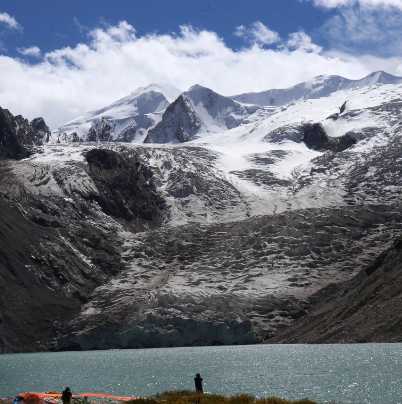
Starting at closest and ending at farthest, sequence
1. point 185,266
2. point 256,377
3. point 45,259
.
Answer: point 256,377
point 45,259
point 185,266

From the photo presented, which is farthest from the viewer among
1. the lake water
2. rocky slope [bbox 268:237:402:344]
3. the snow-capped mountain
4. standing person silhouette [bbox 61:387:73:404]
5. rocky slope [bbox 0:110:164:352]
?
the snow-capped mountain

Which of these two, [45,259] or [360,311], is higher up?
[45,259]

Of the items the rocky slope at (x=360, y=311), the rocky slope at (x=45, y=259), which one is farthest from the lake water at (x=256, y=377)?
the rocky slope at (x=45, y=259)

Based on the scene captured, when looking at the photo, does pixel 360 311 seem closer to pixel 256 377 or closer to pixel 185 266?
pixel 256 377

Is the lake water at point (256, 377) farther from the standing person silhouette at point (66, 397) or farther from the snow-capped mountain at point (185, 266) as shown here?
the snow-capped mountain at point (185, 266)

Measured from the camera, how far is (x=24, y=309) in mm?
135125

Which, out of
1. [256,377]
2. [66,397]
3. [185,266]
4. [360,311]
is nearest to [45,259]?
[185,266]

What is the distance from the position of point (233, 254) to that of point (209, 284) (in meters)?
18.3

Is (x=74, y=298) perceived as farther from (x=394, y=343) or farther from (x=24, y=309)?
(x=394, y=343)

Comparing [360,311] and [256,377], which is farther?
[360,311]

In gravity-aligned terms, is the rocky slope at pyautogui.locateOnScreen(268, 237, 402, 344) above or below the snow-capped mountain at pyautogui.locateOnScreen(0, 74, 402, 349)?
below

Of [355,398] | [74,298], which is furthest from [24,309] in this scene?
[355,398]

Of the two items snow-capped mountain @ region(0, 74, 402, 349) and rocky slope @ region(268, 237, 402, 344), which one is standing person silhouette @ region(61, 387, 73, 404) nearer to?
rocky slope @ region(268, 237, 402, 344)

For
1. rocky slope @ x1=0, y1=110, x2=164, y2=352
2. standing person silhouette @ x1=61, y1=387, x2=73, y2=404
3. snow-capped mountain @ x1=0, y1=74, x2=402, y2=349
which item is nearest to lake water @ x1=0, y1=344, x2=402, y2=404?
standing person silhouette @ x1=61, y1=387, x2=73, y2=404
